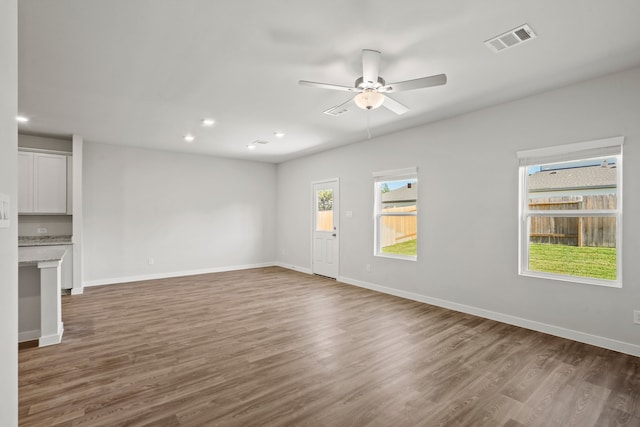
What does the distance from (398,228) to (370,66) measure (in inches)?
127

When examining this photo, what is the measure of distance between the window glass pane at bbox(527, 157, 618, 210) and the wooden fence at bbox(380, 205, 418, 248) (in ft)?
5.49

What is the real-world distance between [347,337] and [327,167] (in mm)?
4053

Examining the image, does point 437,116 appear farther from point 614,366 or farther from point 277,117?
point 614,366

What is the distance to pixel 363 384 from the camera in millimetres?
2447

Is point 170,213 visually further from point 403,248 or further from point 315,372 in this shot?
point 315,372

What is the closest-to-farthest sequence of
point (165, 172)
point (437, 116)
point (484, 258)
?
point (484, 258) < point (437, 116) < point (165, 172)

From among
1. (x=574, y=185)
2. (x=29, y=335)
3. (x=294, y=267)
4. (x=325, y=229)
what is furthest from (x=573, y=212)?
(x=29, y=335)

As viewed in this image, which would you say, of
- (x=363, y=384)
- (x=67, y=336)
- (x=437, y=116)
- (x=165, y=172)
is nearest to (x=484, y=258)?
(x=437, y=116)

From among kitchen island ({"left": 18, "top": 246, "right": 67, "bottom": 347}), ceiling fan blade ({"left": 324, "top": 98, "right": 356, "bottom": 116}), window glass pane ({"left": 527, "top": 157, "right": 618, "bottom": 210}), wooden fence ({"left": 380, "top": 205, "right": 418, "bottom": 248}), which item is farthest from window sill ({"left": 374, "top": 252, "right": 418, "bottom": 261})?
kitchen island ({"left": 18, "top": 246, "right": 67, "bottom": 347})

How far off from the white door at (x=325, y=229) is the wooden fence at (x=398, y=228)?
3.85ft

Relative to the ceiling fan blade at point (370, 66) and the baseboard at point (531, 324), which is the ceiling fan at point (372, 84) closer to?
the ceiling fan blade at point (370, 66)

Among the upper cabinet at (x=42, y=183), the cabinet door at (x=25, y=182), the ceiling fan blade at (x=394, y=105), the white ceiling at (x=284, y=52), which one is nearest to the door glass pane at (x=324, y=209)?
the white ceiling at (x=284, y=52)

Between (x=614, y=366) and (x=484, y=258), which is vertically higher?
(x=484, y=258)

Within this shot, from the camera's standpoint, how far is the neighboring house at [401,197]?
5.06 metres
